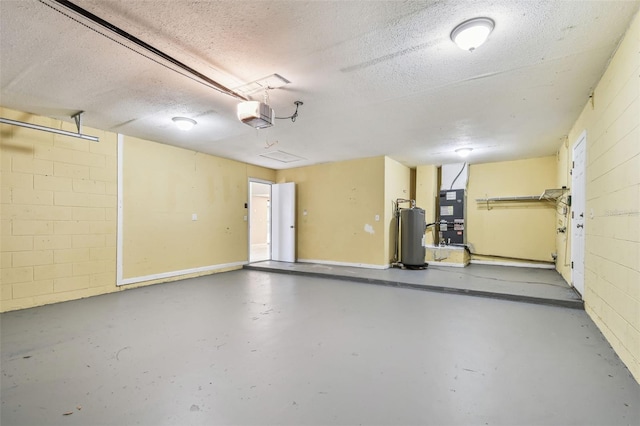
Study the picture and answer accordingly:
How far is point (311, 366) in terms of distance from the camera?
2150 mm

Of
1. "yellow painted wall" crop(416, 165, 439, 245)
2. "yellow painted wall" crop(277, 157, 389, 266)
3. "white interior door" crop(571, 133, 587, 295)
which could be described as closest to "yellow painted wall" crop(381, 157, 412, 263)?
"yellow painted wall" crop(277, 157, 389, 266)

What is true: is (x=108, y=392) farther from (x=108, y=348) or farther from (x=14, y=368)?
(x=14, y=368)

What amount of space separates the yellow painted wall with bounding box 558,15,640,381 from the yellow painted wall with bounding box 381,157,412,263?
128 inches

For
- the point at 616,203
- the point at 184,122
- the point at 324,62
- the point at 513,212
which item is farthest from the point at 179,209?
the point at 513,212

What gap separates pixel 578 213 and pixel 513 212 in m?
2.78

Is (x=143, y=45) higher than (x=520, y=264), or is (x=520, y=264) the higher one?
(x=143, y=45)

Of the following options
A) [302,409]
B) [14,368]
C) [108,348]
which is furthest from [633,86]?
[14,368]

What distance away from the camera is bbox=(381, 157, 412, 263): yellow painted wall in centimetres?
607

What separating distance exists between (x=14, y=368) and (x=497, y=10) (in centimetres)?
416

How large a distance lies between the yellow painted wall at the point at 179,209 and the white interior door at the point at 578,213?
5814mm

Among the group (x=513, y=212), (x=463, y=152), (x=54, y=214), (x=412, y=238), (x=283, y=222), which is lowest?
(x=412, y=238)

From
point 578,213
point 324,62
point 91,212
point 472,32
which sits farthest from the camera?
point 91,212

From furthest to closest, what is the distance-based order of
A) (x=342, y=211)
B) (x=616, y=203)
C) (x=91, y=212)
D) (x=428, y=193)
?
(x=428, y=193) → (x=342, y=211) → (x=91, y=212) → (x=616, y=203)

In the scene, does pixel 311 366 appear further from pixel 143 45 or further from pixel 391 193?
pixel 391 193
